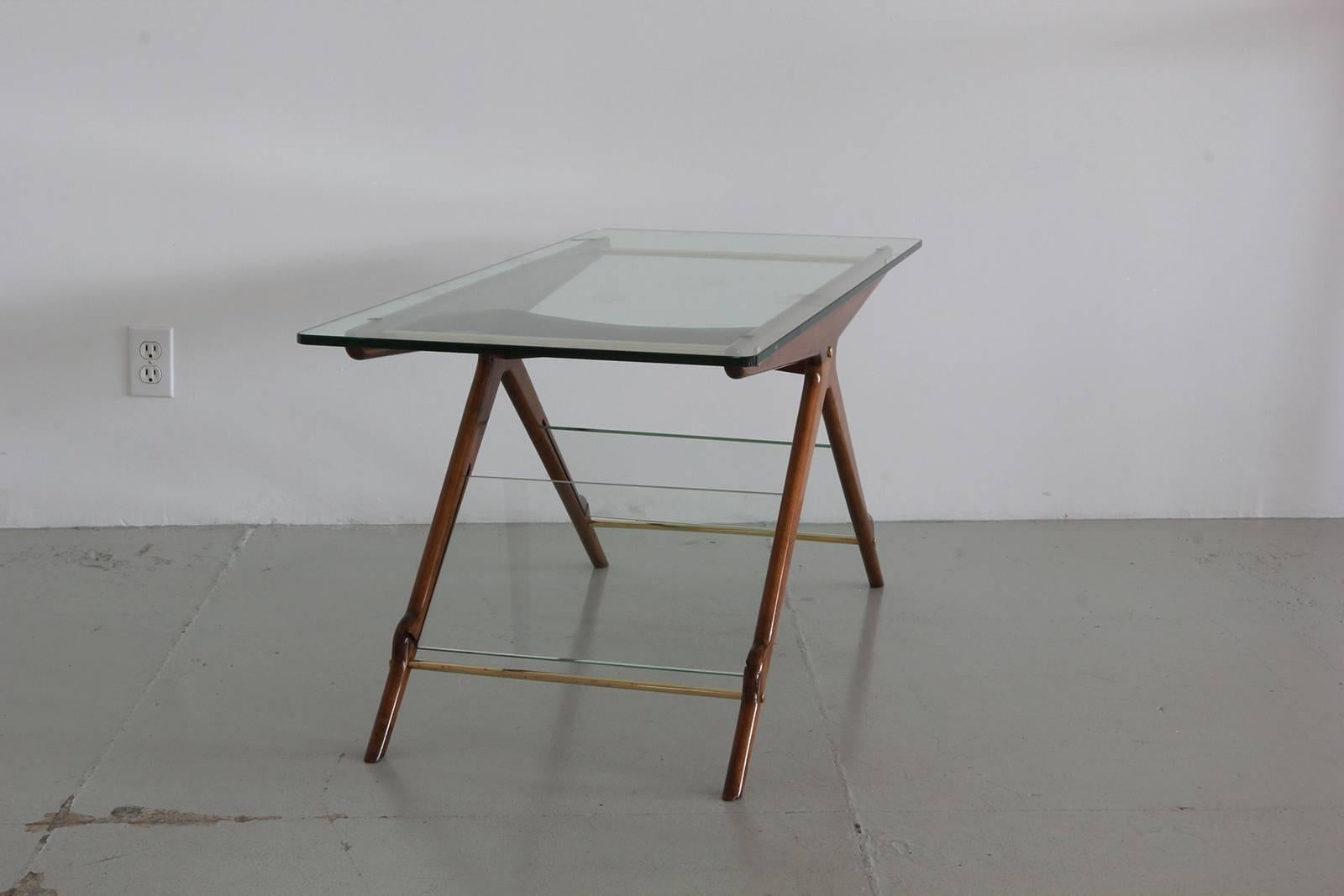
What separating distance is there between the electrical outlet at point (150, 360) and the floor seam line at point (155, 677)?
0.33m

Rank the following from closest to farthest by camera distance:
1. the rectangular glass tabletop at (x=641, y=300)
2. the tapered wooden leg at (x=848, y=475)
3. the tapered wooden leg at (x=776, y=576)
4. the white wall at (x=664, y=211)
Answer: the rectangular glass tabletop at (x=641, y=300), the tapered wooden leg at (x=776, y=576), the tapered wooden leg at (x=848, y=475), the white wall at (x=664, y=211)

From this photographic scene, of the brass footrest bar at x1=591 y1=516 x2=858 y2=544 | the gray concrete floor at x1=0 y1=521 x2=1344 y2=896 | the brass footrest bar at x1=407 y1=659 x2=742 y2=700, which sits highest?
the brass footrest bar at x1=591 y1=516 x2=858 y2=544

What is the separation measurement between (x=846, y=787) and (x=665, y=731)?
0.28m

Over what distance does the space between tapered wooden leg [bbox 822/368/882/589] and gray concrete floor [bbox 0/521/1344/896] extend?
0.06 metres

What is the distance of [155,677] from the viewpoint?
1909 millimetres

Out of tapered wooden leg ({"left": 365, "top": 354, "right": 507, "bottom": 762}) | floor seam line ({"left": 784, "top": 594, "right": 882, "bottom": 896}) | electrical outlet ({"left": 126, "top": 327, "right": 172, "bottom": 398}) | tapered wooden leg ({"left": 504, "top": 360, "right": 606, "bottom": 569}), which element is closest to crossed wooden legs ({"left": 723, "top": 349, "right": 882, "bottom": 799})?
floor seam line ({"left": 784, "top": 594, "right": 882, "bottom": 896})

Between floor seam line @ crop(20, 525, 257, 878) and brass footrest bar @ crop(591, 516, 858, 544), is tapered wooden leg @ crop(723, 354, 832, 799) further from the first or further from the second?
floor seam line @ crop(20, 525, 257, 878)

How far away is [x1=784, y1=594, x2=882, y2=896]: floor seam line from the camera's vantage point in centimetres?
142

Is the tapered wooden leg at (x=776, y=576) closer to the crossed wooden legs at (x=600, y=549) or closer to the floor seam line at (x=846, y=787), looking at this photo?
the crossed wooden legs at (x=600, y=549)

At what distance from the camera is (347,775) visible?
5.35 feet

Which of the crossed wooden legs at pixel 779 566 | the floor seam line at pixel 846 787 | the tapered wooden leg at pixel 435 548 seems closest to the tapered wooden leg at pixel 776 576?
the crossed wooden legs at pixel 779 566

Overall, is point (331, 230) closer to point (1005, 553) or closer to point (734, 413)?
point (734, 413)

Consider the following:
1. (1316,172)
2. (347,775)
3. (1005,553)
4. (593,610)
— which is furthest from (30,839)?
(1316,172)

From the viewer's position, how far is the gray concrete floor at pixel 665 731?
56.7 inches
